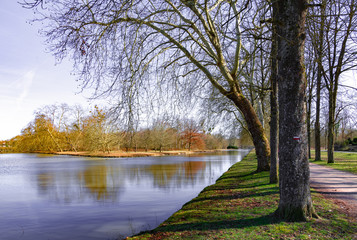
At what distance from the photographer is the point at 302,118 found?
16.0ft

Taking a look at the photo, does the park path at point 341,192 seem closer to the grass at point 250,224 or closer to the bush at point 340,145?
the grass at point 250,224

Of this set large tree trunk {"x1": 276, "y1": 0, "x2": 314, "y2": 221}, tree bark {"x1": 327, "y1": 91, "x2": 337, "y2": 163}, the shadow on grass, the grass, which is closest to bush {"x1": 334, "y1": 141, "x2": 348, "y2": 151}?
tree bark {"x1": 327, "y1": 91, "x2": 337, "y2": 163}

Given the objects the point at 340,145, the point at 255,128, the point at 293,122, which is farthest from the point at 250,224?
the point at 340,145

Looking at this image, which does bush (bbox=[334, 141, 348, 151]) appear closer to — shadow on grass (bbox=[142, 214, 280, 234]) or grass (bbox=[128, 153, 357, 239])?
grass (bbox=[128, 153, 357, 239])

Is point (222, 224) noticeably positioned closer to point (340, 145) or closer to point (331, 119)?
point (331, 119)

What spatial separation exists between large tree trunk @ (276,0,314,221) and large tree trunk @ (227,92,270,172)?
4962mm

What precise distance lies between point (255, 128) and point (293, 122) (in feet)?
20.8

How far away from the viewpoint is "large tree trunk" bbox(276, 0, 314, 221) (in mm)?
4754

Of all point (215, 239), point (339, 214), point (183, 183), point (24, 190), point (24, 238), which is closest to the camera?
point (215, 239)

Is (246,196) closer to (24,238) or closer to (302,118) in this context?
(302,118)

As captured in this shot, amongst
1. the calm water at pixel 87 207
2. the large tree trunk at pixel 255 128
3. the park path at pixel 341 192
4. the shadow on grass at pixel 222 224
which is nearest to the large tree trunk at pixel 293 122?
the shadow on grass at pixel 222 224

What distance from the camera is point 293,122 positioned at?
4.83 meters

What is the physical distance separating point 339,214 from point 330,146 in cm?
1366

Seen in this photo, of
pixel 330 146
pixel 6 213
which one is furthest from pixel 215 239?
pixel 330 146
